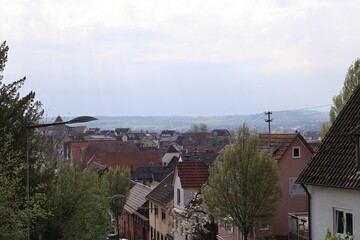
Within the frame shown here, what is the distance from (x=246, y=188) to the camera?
30922 mm

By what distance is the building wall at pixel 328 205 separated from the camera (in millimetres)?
21906

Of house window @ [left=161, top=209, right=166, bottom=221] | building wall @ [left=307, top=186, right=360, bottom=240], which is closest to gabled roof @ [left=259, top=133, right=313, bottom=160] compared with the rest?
building wall @ [left=307, top=186, right=360, bottom=240]

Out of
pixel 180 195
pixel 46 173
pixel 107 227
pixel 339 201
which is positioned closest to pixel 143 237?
pixel 180 195

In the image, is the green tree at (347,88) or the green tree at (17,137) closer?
the green tree at (17,137)

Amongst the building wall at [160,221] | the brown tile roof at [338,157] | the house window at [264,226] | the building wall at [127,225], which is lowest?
the building wall at [127,225]

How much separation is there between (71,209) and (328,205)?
47.2 feet

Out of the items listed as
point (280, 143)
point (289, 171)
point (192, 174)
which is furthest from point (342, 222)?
Answer: point (192, 174)

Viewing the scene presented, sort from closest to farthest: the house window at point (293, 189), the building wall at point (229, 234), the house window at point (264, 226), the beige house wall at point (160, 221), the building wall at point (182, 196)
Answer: the house window at point (264, 226) → the building wall at point (229, 234) → the house window at point (293, 189) → the building wall at point (182, 196) → the beige house wall at point (160, 221)

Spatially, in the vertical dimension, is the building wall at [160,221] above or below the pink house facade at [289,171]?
below

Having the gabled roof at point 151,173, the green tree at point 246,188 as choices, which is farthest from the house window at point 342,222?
the gabled roof at point 151,173

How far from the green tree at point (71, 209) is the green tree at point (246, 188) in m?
6.68

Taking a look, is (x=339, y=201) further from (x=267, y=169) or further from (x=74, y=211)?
(x=74, y=211)

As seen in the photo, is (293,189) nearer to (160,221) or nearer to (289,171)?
(289,171)

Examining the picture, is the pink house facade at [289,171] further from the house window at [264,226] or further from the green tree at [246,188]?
the green tree at [246,188]
